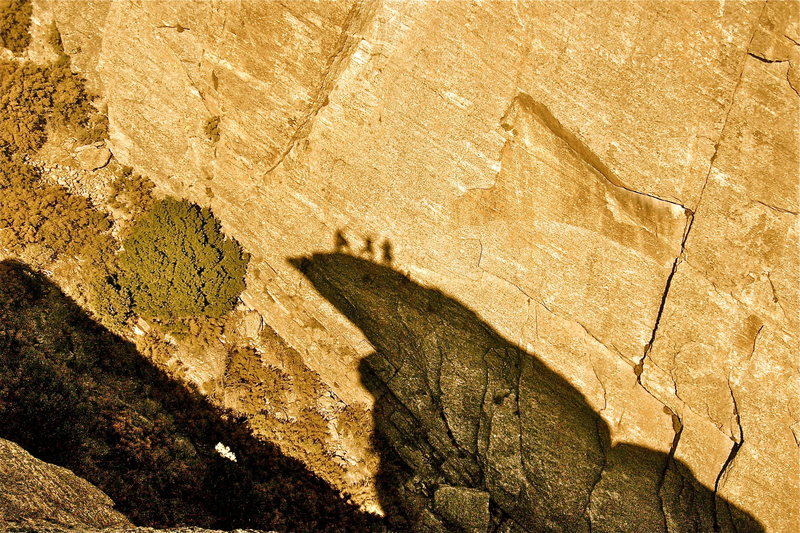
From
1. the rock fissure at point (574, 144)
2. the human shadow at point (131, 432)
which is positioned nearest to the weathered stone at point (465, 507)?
the human shadow at point (131, 432)

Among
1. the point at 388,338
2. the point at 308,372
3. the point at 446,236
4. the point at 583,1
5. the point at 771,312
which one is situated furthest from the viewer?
the point at 308,372

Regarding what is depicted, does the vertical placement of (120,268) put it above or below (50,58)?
below

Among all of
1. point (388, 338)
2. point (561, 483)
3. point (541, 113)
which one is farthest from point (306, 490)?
point (541, 113)

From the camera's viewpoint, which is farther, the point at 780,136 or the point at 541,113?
the point at 541,113

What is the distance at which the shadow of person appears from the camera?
13.3m

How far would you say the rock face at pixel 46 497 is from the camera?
27.8 ft

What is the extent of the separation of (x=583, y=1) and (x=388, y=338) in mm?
9145

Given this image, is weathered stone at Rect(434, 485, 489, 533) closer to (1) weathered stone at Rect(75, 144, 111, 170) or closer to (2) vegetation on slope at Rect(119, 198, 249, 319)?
(2) vegetation on slope at Rect(119, 198, 249, 319)

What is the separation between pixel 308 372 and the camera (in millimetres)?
16453

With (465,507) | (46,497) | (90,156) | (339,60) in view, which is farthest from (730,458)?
(90,156)

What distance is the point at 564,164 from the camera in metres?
11.7

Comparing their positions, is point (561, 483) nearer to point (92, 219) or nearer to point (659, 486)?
point (659, 486)

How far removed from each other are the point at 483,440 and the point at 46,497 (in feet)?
31.2

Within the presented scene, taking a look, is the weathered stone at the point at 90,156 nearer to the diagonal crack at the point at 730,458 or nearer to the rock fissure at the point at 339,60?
the rock fissure at the point at 339,60
